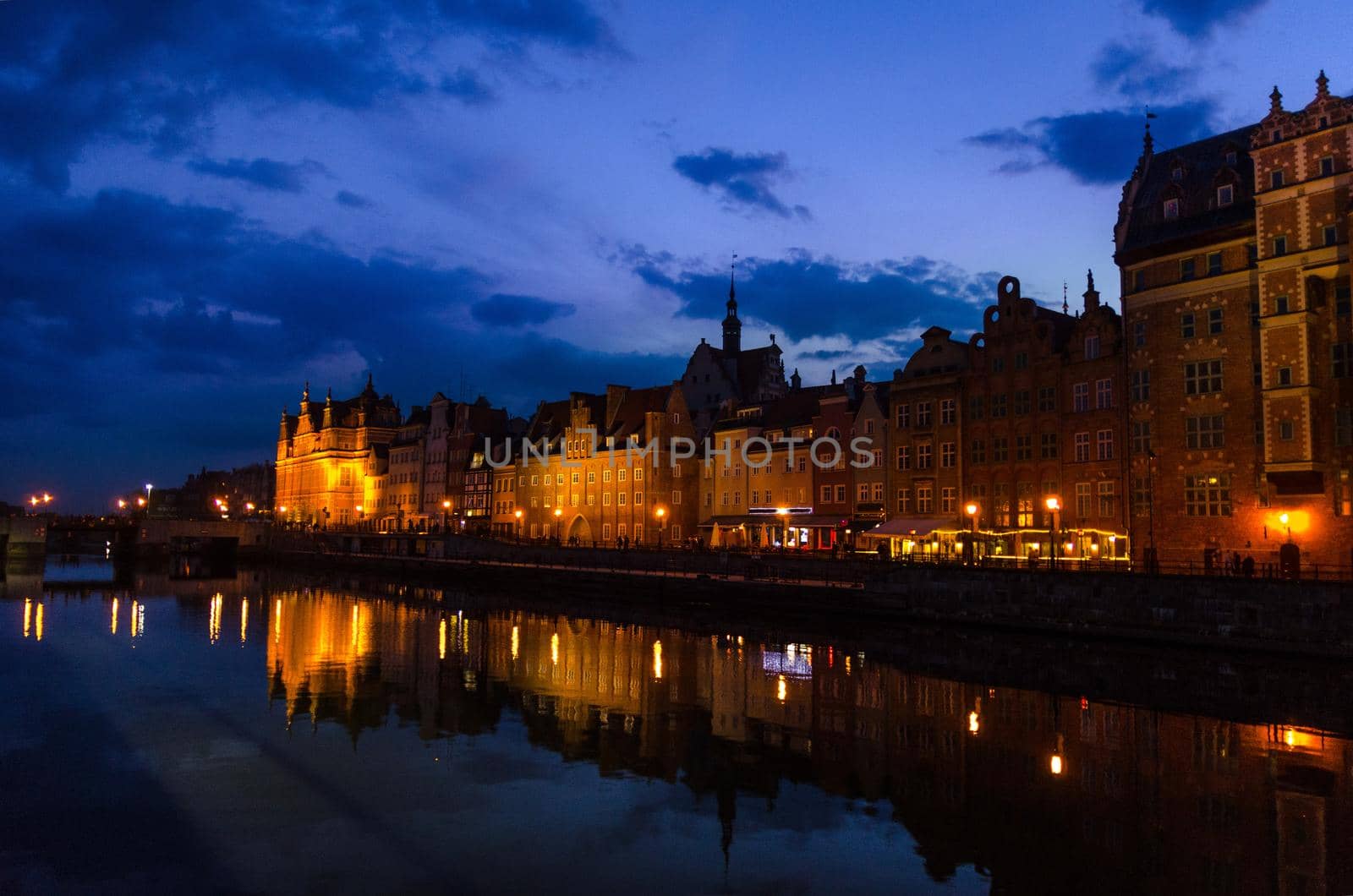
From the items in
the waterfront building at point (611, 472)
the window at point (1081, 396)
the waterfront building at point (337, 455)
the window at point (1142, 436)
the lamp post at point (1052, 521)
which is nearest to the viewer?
the lamp post at point (1052, 521)

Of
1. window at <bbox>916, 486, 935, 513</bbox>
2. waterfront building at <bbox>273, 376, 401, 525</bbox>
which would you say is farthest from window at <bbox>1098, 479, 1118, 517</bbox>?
waterfront building at <bbox>273, 376, 401, 525</bbox>

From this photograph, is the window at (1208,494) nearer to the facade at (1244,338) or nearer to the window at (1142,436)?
the facade at (1244,338)

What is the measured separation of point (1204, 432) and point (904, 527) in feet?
58.3

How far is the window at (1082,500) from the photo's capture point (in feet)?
161

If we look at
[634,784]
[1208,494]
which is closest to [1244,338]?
[1208,494]

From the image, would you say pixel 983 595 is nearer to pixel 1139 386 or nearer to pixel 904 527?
pixel 904 527

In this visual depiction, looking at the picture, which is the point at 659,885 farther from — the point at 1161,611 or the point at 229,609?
the point at 229,609

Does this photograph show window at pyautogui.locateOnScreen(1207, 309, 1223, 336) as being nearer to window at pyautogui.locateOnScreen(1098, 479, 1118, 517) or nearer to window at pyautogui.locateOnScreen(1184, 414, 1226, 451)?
window at pyautogui.locateOnScreen(1184, 414, 1226, 451)

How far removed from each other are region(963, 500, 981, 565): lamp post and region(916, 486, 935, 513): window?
2866 millimetres

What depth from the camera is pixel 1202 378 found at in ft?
144

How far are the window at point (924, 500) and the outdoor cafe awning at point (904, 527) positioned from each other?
104cm

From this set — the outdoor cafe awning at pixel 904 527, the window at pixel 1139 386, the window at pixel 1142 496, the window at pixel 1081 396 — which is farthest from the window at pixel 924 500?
the window at pixel 1139 386

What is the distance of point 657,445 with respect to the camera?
260ft

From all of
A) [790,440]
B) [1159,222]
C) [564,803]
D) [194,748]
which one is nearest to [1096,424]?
[1159,222]
